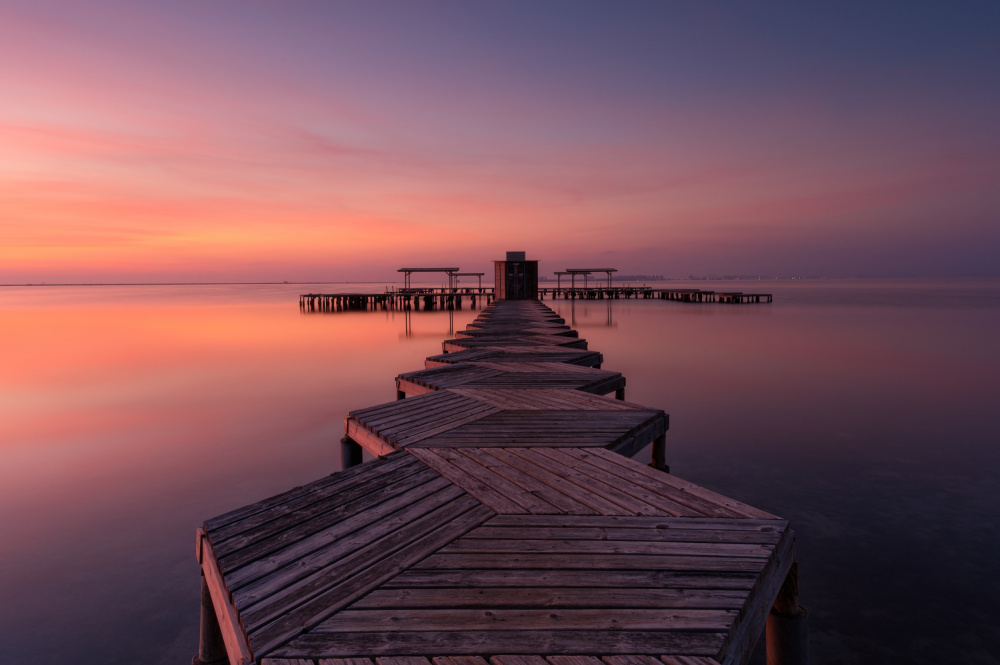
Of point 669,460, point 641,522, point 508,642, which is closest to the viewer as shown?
point 508,642

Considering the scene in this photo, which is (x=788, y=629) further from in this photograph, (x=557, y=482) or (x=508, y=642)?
(x=508, y=642)

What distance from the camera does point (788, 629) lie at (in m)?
3.05

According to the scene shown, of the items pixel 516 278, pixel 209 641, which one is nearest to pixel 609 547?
pixel 209 641

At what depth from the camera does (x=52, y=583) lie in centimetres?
524

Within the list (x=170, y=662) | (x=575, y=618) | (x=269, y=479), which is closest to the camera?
(x=575, y=618)

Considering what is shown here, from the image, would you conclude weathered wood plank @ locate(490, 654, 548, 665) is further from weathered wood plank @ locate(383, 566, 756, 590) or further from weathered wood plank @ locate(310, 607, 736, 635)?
weathered wood plank @ locate(383, 566, 756, 590)

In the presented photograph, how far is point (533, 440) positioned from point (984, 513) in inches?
238

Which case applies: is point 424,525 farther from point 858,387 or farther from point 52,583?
point 858,387

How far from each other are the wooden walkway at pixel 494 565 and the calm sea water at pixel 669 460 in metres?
2.22

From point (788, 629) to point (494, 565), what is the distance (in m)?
1.90

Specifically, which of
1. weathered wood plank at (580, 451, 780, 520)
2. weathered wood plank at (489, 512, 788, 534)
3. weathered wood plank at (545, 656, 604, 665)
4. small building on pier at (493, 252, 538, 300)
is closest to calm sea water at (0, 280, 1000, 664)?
weathered wood plank at (580, 451, 780, 520)

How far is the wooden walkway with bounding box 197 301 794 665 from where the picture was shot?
2.18m

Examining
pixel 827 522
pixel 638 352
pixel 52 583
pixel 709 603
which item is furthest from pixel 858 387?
pixel 52 583

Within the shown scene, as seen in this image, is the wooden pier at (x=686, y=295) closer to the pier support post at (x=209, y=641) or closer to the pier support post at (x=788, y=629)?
the pier support post at (x=788, y=629)
